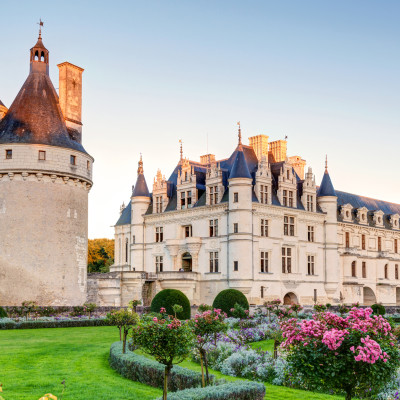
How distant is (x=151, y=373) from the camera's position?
13.6 metres

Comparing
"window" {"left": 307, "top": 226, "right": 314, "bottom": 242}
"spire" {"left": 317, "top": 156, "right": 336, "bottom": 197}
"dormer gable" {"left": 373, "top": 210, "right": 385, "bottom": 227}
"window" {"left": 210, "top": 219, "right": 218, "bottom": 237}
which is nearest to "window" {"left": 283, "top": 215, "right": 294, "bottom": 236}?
"window" {"left": 307, "top": 226, "right": 314, "bottom": 242}

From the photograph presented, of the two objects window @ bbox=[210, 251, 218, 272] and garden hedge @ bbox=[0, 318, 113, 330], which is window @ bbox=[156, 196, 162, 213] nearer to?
window @ bbox=[210, 251, 218, 272]

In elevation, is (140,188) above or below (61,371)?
above

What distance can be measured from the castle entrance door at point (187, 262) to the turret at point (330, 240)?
36.5ft

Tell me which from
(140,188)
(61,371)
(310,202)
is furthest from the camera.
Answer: (140,188)

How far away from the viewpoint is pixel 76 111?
3991cm

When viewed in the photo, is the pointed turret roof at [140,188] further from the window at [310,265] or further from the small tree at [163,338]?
the small tree at [163,338]

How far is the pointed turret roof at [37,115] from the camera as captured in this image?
35906mm

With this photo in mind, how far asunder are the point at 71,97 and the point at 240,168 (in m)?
13.0

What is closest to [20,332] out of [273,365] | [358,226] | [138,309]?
[138,309]

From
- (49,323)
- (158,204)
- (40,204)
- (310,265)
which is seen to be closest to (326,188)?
(310,265)

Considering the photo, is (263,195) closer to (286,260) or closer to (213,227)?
(213,227)

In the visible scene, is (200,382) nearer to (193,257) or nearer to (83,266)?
(83,266)

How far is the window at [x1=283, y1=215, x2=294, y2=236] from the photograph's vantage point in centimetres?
4434
